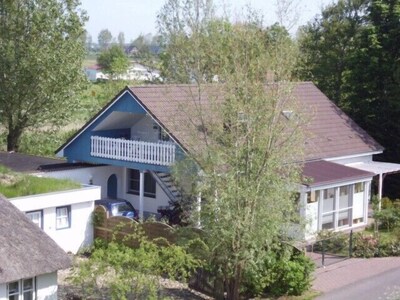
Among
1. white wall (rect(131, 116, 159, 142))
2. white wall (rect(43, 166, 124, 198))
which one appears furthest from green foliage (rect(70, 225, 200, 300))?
white wall (rect(131, 116, 159, 142))

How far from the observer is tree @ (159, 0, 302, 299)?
74.8ft

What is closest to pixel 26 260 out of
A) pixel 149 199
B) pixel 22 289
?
pixel 22 289

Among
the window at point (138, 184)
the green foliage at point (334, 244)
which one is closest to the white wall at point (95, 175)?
the window at point (138, 184)

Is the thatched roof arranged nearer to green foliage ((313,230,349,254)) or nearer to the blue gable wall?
the blue gable wall

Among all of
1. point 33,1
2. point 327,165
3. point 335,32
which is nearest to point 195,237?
point 327,165

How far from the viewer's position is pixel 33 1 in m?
44.1

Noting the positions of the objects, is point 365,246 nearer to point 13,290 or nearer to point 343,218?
point 343,218

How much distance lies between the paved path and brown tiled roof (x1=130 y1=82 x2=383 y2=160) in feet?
14.5

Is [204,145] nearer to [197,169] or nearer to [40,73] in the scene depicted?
[197,169]

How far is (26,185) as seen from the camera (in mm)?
28672

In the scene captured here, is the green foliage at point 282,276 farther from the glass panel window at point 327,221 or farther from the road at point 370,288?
the glass panel window at point 327,221

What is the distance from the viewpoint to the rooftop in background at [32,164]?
34.0 m

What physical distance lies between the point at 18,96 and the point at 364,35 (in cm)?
1913

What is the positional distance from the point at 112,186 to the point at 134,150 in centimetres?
338
